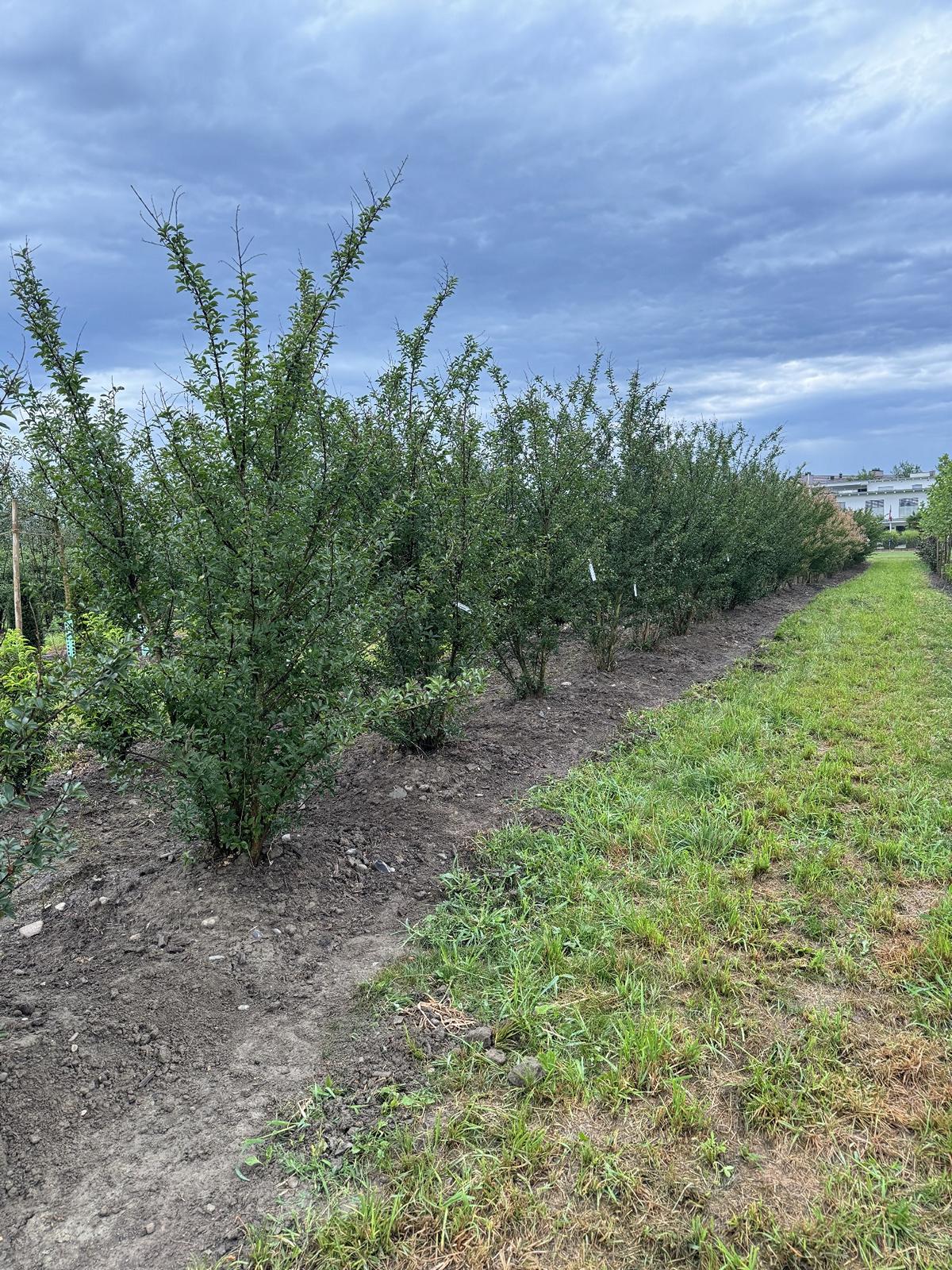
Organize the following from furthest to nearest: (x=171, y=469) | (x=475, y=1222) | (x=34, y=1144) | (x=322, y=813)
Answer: (x=322, y=813) < (x=171, y=469) < (x=34, y=1144) < (x=475, y=1222)

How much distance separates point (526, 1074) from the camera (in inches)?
87.7

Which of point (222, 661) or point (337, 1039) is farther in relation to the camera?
point (222, 661)

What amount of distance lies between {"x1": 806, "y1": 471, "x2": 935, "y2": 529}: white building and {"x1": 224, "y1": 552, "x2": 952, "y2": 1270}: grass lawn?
286 feet

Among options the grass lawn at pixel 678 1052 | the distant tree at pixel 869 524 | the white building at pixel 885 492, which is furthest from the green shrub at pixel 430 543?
the white building at pixel 885 492

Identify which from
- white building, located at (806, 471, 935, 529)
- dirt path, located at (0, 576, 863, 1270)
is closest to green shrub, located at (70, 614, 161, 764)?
dirt path, located at (0, 576, 863, 1270)

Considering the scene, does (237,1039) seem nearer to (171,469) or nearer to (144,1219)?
(144,1219)

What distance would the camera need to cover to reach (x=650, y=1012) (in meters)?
2.53

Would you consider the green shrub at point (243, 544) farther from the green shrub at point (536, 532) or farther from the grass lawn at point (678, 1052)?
the green shrub at point (536, 532)

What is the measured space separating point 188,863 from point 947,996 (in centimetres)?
326

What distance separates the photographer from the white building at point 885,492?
8688cm

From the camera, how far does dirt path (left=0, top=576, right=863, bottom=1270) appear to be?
1.89m

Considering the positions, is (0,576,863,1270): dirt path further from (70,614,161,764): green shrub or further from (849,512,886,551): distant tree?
(849,512,886,551): distant tree

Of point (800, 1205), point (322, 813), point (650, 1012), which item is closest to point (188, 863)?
point (322, 813)

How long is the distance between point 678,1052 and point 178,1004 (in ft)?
5.75
